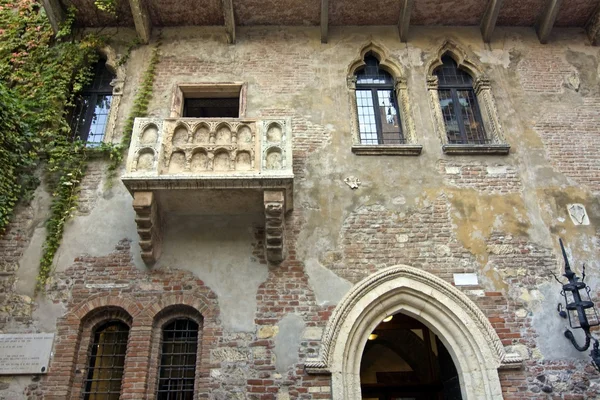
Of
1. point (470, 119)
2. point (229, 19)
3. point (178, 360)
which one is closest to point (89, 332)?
point (178, 360)

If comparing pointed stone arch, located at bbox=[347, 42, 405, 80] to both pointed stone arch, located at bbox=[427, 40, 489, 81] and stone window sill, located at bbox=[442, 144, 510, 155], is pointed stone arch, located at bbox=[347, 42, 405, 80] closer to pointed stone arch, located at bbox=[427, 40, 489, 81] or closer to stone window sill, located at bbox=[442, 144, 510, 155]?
pointed stone arch, located at bbox=[427, 40, 489, 81]

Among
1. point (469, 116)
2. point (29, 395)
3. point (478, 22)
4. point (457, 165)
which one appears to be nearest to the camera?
point (29, 395)

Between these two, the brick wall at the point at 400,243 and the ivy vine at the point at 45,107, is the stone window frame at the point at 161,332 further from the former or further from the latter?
the brick wall at the point at 400,243

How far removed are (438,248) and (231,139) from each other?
336 cm

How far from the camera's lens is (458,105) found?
8.16 m

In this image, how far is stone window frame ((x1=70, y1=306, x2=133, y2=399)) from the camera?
5.90 meters

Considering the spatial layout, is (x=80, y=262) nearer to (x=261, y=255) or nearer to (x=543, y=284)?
(x=261, y=255)

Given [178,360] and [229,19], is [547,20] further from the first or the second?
[178,360]

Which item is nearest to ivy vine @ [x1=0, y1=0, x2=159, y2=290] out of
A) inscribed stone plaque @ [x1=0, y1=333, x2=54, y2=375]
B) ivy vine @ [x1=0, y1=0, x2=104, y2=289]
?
ivy vine @ [x1=0, y1=0, x2=104, y2=289]

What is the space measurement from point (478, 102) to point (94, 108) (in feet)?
22.1

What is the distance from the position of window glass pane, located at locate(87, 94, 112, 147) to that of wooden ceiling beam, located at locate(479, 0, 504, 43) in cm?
688

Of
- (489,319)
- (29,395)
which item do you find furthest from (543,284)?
(29,395)

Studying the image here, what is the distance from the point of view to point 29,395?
18.7 ft

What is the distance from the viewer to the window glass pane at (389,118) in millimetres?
7832
